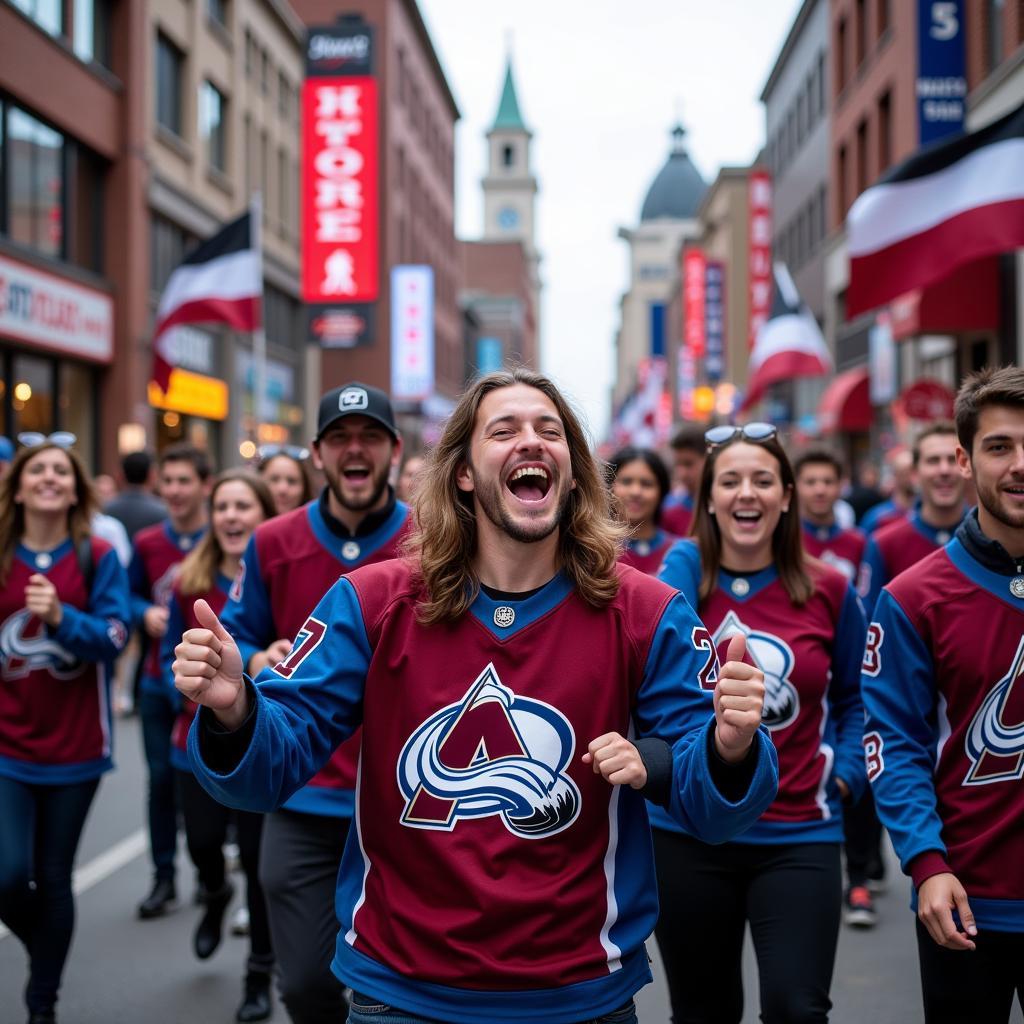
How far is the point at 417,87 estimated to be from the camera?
57438 millimetres

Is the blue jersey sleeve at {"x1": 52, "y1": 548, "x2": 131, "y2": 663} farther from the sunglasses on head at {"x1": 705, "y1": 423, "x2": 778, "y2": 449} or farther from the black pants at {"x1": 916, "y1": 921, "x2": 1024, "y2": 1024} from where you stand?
the black pants at {"x1": 916, "y1": 921, "x2": 1024, "y2": 1024}

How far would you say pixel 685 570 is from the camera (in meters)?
4.52

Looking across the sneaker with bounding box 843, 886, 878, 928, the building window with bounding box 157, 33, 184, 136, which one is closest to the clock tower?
the building window with bounding box 157, 33, 184, 136

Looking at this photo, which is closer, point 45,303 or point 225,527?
point 225,527

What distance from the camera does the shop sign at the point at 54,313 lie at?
18875 mm

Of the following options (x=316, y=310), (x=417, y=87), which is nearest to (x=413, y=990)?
(x=316, y=310)

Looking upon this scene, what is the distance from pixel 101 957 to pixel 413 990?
4056mm

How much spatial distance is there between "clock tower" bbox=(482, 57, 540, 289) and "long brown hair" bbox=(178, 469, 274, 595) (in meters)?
154

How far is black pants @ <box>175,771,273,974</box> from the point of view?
5652mm

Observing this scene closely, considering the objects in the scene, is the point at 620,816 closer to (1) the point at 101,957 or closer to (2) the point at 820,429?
(1) the point at 101,957

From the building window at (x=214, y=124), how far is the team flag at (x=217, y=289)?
12.7 meters

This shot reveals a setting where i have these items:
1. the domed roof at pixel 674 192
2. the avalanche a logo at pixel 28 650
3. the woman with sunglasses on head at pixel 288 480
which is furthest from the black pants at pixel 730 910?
the domed roof at pixel 674 192

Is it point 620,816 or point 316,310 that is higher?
point 316,310

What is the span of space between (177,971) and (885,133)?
2652 cm
